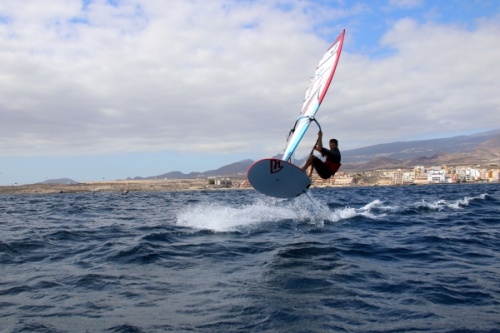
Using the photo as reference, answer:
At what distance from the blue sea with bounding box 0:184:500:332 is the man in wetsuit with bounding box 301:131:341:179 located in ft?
6.62

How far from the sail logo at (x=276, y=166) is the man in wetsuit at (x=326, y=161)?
776 millimetres

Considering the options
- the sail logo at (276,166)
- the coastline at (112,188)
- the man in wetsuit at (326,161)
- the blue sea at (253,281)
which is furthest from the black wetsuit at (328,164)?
the coastline at (112,188)

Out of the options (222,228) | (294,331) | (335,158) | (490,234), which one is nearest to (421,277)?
(294,331)

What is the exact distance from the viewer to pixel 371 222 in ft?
55.7

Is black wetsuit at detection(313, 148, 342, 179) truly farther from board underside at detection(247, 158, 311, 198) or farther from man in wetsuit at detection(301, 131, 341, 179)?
board underside at detection(247, 158, 311, 198)

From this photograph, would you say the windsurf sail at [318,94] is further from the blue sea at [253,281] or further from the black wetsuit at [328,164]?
the blue sea at [253,281]

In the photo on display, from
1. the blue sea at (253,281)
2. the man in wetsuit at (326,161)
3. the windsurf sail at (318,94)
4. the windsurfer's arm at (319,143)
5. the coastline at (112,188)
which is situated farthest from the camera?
the coastline at (112,188)

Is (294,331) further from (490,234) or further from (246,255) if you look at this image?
(490,234)

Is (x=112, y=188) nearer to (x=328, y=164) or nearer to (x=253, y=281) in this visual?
(x=328, y=164)

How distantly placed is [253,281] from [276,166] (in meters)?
5.40

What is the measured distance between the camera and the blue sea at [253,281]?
19.4ft

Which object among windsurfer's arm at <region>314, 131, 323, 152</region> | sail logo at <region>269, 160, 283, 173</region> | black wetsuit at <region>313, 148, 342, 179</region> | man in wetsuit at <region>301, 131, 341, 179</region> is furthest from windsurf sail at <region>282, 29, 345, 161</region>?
sail logo at <region>269, 160, 283, 173</region>

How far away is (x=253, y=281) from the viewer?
798 centimetres

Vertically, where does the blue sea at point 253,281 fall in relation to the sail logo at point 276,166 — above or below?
below
